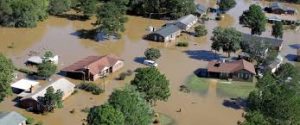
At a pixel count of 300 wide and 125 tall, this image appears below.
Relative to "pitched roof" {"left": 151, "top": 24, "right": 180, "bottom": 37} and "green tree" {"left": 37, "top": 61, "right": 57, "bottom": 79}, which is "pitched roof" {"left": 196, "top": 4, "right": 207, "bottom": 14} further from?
"green tree" {"left": 37, "top": 61, "right": 57, "bottom": 79}

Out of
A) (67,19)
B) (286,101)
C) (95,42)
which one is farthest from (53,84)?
(67,19)

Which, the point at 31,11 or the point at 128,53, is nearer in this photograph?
the point at 128,53

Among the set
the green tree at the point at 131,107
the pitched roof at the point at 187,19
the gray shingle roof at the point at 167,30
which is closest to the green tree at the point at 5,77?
the green tree at the point at 131,107

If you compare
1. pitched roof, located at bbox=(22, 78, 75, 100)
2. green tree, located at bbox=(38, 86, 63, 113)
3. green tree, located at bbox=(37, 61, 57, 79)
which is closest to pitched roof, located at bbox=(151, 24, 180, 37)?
green tree, located at bbox=(37, 61, 57, 79)

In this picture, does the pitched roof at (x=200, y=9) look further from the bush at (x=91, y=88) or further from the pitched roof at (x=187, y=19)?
the bush at (x=91, y=88)

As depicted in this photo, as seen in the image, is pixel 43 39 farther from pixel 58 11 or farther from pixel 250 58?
pixel 250 58

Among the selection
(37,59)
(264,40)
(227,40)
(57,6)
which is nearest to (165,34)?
(227,40)
